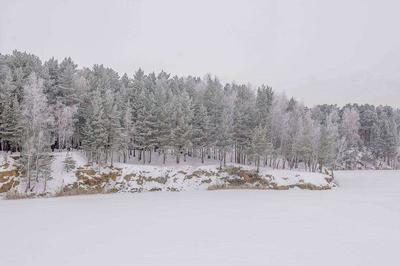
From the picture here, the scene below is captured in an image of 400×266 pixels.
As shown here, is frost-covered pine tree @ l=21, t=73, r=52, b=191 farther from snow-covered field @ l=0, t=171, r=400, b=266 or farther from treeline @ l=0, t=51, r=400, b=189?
snow-covered field @ l=0, t=171, r=400, b=266

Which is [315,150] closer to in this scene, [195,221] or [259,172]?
[259,172]

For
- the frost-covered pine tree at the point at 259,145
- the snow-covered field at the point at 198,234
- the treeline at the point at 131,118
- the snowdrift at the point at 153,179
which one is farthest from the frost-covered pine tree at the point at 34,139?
the frost-covered pine tree at the point at 259,145

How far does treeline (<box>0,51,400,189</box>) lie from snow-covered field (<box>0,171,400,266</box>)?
16704 millimetres

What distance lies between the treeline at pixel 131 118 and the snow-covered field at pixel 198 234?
16.7 m

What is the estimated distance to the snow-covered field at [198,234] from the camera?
16391 millimetres

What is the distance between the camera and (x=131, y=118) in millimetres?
61281

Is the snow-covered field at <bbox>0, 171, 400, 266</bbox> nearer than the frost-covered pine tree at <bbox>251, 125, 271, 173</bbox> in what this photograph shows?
Yes

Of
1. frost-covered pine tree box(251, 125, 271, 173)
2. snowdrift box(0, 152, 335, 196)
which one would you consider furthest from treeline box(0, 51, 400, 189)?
snowdrift box(0, 152, 335, 196)

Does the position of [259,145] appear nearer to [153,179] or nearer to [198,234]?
[153,179]

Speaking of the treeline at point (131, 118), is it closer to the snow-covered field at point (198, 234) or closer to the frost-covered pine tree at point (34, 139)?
the frost-covered pine tree at point (34, 139)

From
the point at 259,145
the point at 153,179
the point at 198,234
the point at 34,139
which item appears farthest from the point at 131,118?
the point at 198,234

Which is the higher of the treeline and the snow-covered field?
the treeline

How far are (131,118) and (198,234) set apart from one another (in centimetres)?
4274

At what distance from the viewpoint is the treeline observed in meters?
47.9
